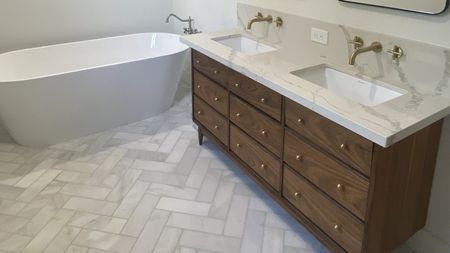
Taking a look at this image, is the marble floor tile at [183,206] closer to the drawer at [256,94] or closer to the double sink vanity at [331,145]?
the double sink vanity at [331,145]

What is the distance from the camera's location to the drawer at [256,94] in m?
2.04

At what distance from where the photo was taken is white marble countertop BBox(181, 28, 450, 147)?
58.2 inches

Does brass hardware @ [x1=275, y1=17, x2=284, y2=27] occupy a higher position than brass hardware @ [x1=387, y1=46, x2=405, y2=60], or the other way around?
brass hardware @ [x1=275, y1=17, x2=284, y2=27]

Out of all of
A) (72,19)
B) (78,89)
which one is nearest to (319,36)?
(78,89)

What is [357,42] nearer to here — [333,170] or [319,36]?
[319,36]

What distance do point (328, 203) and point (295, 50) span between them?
1.04 metres

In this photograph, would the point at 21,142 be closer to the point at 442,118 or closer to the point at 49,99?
the point at 49,99

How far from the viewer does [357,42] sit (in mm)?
2049

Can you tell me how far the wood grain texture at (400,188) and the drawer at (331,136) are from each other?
0.06 meters

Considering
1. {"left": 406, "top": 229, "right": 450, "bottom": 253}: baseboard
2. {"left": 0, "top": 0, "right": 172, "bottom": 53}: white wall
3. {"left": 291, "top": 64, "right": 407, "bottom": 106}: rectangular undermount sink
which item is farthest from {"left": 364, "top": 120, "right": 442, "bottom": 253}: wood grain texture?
{"left": 0, "top": 0, "right": 172, "bottom": 53}: white wall

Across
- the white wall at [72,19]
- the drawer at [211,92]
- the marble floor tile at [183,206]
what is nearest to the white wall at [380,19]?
the drawer at [211,92]

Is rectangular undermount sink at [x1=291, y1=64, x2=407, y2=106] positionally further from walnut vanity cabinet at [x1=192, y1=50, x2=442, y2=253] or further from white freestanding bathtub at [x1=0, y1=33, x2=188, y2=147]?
white freestanding bathtub at [x1=0, y1=33, x2=188, y2=147]

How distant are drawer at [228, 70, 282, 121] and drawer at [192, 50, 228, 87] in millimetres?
81

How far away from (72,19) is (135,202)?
2210 mm
